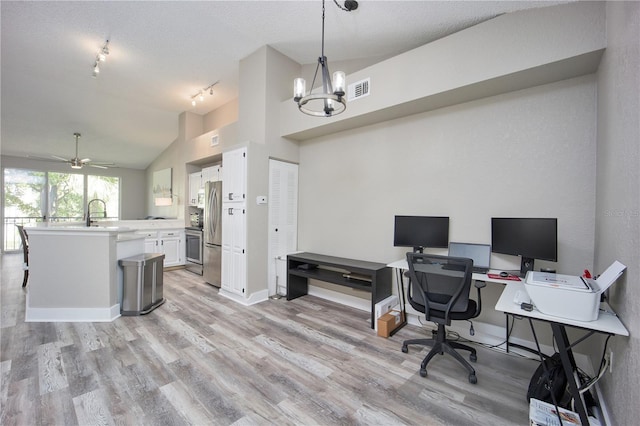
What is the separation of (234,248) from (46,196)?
7403 millimetres

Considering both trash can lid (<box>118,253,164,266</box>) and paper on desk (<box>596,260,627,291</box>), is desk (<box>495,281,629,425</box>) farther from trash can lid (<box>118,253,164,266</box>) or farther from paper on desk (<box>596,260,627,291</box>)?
trash can lid (<box>118,253,164,266</box>)

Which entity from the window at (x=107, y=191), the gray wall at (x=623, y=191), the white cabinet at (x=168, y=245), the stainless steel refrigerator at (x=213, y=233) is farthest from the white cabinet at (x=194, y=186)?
the gray wall at (x=623, y=191)

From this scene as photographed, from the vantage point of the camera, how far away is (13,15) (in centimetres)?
311

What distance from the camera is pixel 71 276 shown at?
3.17 metres

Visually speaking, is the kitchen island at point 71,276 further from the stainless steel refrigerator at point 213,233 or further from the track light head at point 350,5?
the track light head at point 350,5

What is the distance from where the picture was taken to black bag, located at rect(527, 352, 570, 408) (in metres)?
1.79

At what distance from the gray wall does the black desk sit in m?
1.86

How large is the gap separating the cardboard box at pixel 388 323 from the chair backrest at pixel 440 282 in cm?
59

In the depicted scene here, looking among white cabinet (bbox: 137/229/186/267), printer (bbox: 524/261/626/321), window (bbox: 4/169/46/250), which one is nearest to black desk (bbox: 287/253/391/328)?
printer (bbox: 524/261/626/321)

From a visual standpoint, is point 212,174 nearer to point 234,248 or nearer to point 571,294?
point 234,248

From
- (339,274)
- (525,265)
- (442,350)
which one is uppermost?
(525,265)

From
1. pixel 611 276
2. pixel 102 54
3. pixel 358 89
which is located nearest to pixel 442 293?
pixel 611 276

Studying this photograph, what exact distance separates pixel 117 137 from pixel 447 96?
7.96 m

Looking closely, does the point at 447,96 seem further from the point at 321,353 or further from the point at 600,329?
the point at 321,353
